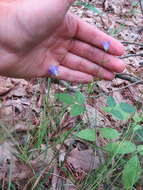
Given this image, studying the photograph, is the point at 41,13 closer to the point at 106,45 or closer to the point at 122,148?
the point at 106,45

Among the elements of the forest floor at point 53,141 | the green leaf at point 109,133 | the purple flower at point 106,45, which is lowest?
the forest floor at point 53,141

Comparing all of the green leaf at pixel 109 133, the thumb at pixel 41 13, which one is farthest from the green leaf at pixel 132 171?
the thumb at pixel 41 13

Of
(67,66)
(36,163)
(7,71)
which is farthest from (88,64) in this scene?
(36,163)

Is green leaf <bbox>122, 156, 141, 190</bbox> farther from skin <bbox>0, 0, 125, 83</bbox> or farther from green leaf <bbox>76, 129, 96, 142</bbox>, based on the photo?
skin <bbox>0, 0, 125, 83</bbox>

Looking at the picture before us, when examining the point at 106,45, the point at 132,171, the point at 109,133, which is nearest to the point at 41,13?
the point at 106,45

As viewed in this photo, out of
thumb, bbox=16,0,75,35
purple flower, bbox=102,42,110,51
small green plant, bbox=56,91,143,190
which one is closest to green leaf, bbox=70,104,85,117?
small green plant, bbox=56,91,143,190

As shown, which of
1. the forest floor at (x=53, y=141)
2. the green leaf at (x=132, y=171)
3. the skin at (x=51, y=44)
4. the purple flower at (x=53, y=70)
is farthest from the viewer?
the purple flower at (x=53, y=70)

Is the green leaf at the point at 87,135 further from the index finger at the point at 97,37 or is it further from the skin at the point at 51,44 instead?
the index finger at the point at 97,37

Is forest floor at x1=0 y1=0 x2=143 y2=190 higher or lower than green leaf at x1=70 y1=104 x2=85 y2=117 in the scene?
lower

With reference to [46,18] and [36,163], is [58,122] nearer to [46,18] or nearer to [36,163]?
[36,163]
